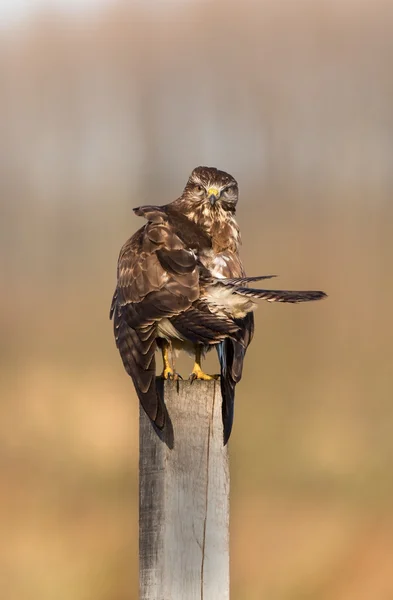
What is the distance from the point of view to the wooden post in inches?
114

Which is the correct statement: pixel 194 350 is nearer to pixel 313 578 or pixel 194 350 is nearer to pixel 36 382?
pixel 313 578

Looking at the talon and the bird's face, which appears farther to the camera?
the bird's face

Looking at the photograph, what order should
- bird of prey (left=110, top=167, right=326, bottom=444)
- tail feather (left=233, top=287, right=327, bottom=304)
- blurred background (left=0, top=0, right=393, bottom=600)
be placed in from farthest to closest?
blurred background (left=0, top=0, right=393, bottom=600), bird of prey (left=110, top=167, right=326, bottom=444), tail feather (left=233, top=287, right=327, bottom=304)

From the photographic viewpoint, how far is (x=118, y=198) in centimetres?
Answer: 1059

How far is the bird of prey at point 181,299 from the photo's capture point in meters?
3.41

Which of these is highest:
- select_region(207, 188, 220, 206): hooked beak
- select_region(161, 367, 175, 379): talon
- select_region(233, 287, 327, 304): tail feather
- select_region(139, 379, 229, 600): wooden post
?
select_region(207, 188, 220, 206): hooked beak

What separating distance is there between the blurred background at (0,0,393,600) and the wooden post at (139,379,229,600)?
3.47 meters

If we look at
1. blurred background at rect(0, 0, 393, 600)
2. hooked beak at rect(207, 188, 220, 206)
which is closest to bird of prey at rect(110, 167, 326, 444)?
hooked beak at rect(207, 188, 220, 206)

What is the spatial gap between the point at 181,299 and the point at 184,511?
0.97 metres

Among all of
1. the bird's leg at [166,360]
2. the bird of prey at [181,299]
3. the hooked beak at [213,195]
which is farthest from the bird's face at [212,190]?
the bird's leg at [166,360]

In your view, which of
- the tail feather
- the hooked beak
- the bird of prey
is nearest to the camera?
the tail feather

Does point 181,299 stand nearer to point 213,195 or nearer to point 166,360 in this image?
point 166,360

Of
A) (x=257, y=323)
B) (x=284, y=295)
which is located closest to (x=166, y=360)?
(x=284, y=295)

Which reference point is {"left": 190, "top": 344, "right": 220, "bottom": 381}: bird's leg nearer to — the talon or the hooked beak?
the talon
